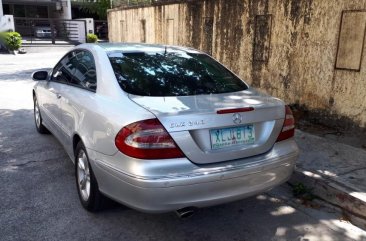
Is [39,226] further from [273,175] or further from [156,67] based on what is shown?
[273,175]

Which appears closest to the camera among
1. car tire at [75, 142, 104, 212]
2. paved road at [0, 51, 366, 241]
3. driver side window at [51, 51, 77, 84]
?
paved road at [0, 51, 366, 241]

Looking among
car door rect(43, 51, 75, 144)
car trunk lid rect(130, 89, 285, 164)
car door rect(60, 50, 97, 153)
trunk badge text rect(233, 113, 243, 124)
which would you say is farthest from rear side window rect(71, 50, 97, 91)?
trunk badge text rect(233, 113, 243, 124)

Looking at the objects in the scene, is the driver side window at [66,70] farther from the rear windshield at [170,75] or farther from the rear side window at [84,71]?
the rear windshield at [170,75]

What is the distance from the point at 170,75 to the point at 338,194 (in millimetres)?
2058

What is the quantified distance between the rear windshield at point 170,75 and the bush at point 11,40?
1858 centimetres

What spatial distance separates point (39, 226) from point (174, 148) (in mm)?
1477

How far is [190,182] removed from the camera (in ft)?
8.74

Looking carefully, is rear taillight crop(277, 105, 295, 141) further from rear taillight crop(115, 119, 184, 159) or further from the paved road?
rear taillight crop(115, 119, 184, 159)

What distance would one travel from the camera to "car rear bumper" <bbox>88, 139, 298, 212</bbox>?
8.66ft

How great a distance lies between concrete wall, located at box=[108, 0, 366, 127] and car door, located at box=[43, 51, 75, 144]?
374 cm

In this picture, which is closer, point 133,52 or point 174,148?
point 174,148

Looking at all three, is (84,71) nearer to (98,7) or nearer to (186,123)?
(186,123)

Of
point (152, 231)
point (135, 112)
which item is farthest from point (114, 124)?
point (152, 231)

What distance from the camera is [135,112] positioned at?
2.78 meters
